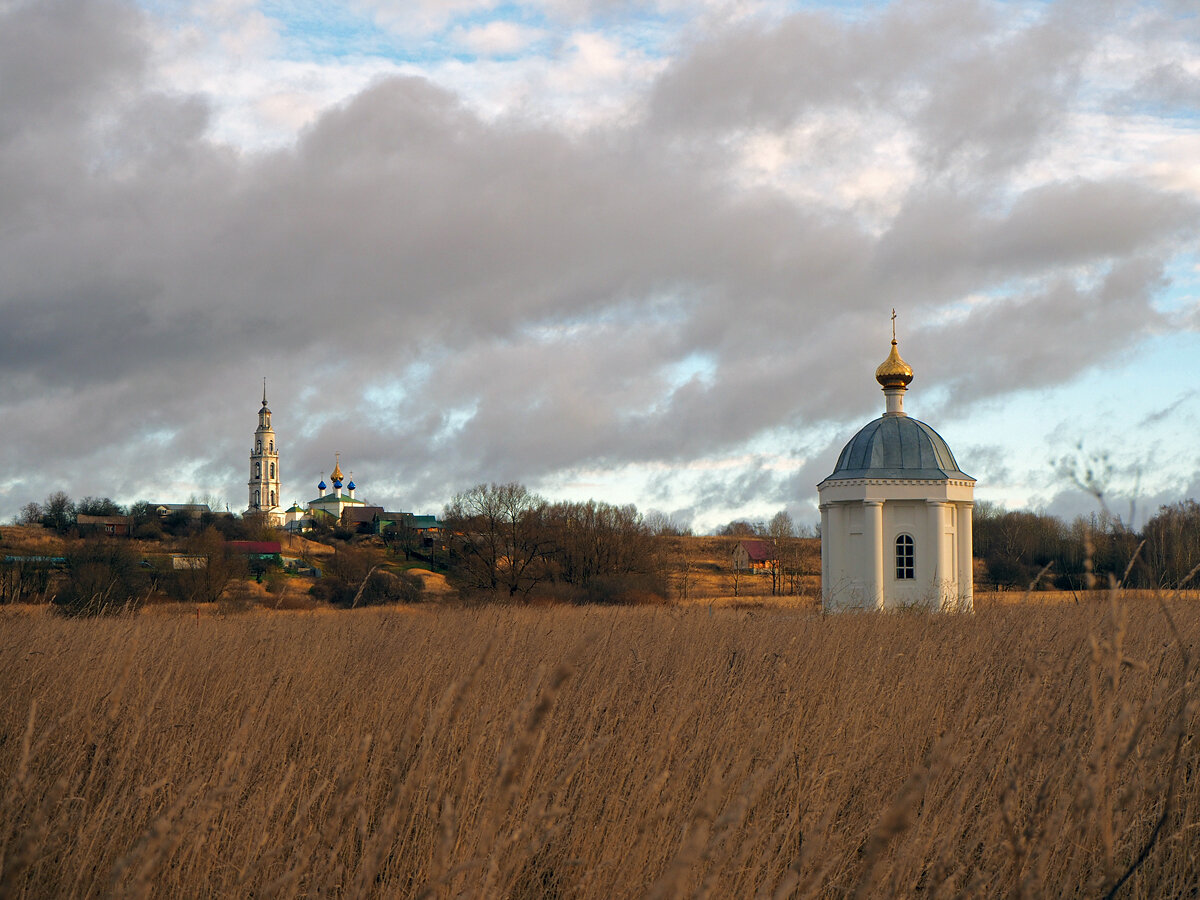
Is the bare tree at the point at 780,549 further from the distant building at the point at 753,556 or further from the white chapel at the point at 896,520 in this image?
the white chapel at the point at 896,520

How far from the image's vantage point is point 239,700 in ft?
19.8

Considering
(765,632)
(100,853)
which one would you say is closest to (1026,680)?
(765,632)

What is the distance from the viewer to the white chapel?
22734 millimetres

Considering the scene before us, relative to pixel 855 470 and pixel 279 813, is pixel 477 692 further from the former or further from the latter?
pixel 855 470

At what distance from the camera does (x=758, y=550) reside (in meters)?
63.9

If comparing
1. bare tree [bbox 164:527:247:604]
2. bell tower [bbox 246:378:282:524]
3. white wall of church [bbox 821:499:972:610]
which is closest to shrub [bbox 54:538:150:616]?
bare tree [bbox 164:527:247:604]

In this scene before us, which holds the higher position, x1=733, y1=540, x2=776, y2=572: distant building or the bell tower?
the bell tower

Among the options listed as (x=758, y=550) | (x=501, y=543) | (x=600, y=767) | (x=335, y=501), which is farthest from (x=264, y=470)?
(x=600, y=767)

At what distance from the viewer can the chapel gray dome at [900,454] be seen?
75.8ft

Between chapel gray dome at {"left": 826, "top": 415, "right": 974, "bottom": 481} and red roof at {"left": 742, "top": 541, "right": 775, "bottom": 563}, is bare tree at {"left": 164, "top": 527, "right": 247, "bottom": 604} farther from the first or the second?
red roof at {"left": 742, "top": 541, "right": 775, "bottom": 563}

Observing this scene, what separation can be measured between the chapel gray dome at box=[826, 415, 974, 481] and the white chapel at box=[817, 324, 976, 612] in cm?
2

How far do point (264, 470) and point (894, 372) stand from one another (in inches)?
4405

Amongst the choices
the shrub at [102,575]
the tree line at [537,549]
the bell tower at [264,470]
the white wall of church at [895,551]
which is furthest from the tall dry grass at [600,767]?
the bell tower at [264,470]

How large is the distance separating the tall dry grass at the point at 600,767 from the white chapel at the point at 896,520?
14.1 m
